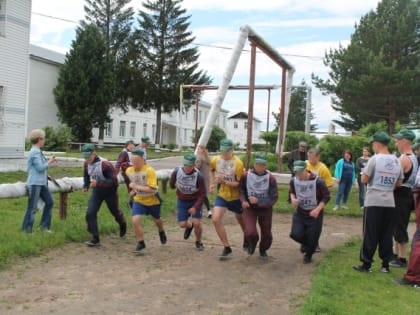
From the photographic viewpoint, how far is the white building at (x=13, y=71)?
2059 centimetres

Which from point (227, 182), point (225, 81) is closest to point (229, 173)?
point (227, 182)

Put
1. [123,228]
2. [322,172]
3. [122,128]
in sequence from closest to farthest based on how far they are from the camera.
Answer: [322,172] < [123,228] < [122,128]

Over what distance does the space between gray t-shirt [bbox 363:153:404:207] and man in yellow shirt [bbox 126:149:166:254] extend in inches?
129

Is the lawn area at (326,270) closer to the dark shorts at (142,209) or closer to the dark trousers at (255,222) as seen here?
the dark trousers at (255,222)

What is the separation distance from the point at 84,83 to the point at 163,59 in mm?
11144

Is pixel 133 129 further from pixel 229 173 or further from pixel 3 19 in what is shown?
pixel 229 173

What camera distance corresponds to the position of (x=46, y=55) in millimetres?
44844

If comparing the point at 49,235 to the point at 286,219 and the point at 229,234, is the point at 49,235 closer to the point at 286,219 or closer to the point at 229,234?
the point at 229,234

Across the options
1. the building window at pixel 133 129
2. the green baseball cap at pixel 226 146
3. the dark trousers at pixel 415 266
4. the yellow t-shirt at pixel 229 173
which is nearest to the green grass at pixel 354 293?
the dark trousers at pixel 415 266

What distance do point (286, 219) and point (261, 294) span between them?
6822 mm

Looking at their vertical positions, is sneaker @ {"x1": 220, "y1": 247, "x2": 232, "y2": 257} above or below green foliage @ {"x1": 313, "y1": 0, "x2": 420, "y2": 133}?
below

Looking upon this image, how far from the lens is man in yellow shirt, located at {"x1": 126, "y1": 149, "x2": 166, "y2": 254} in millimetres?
8242

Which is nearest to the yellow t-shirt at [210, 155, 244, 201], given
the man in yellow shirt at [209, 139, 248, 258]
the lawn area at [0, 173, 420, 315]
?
the man in yellow shirt at [209, 139, 248, 258]

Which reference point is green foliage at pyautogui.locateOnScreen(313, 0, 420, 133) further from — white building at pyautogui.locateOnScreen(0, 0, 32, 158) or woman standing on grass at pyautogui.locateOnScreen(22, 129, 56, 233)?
woman standing on grass at pyautogui.locateOnScreen(22, 129, 56, 233)
